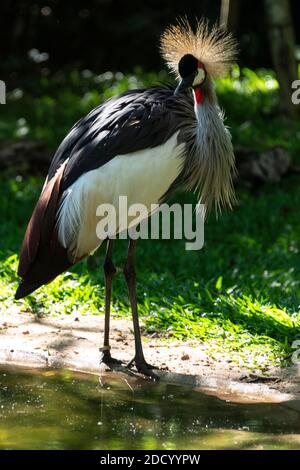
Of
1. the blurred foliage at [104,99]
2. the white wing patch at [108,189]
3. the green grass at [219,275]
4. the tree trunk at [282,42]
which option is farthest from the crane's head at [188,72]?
the tree trunk at [282,42]

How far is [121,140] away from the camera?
452 cm

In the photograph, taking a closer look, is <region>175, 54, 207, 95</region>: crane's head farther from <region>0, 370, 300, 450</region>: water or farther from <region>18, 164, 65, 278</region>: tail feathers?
<region>0, 370, 300, 450</region>: water

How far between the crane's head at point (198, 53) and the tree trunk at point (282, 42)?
12.4ft

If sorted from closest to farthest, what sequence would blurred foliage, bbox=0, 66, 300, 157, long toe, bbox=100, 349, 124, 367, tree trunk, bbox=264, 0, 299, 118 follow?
1. long toe, bbox=100, 349, 124, 367
2. tree trunk, bbox=264, 0, 299, 118
3. blurred foliage, bbox=0, 66, 300, 157

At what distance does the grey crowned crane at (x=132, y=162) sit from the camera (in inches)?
178

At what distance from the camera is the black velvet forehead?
4.76 metres

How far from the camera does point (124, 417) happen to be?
13.0 ft

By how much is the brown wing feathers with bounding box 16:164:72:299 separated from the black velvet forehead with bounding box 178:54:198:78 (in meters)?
0.84

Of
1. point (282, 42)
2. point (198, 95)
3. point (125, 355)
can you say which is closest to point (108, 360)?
point (125, 355)

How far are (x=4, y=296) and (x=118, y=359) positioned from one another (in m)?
1.06

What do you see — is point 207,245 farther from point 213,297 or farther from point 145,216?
point 145,216

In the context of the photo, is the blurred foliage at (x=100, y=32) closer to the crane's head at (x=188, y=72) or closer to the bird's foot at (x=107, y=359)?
the crane's head at (x=188, y=72)

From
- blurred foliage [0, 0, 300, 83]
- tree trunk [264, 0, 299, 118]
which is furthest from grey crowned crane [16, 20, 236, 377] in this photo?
blurred foliage [0, 0, 300, 83]
